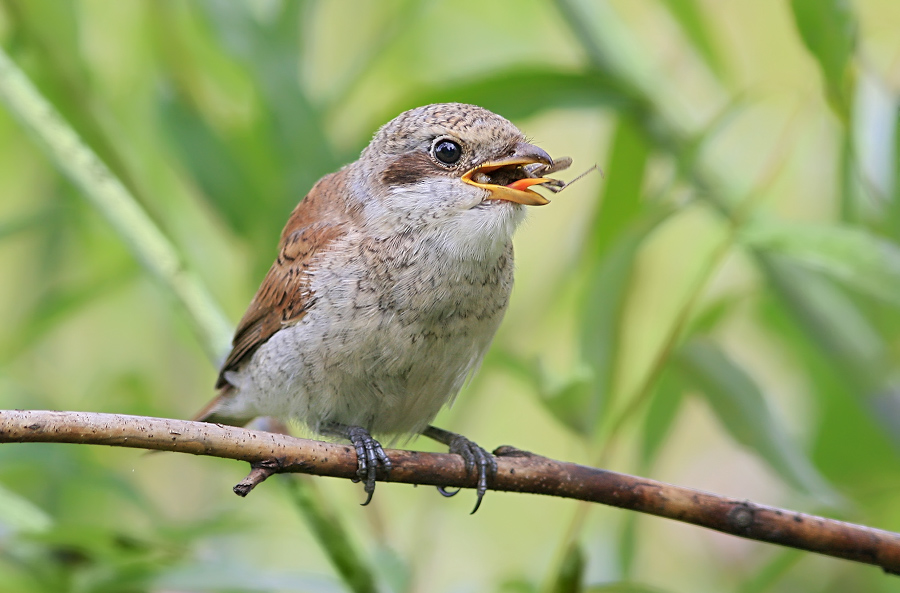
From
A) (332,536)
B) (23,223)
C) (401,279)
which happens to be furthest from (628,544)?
(23,223)

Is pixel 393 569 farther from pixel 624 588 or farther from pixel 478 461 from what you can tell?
pixel 624 588

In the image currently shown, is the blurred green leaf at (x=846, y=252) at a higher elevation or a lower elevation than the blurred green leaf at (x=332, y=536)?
higher

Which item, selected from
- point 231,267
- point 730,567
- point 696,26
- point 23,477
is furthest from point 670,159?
point 23,477

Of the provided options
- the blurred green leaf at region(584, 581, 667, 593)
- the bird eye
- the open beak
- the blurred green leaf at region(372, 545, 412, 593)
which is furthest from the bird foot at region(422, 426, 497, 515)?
the bird eye

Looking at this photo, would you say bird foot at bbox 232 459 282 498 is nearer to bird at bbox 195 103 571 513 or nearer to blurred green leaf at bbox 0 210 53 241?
bird at bbox 195 103 571 513

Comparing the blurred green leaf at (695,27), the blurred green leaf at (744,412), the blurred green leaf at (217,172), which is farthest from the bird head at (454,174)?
the blurred green leaf at (695,27)

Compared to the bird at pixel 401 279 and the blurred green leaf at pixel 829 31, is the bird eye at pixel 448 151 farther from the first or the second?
the blurred green leaf at pixel 829 31

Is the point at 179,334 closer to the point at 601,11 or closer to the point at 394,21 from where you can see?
the point at 394,21
